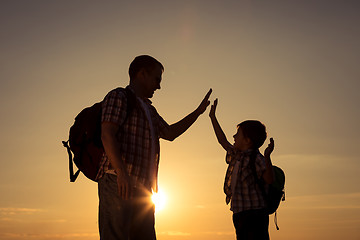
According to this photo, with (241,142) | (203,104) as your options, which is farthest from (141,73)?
(241,142)

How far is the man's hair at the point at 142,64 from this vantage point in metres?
5.08

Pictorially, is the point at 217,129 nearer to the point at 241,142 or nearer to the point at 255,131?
the point at 241,142

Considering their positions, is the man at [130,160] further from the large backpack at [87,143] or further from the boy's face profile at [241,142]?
the boy's face profile at [241,142]

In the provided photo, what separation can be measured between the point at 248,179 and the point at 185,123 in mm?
1444

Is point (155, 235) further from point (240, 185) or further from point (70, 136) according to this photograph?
point (240, 185)

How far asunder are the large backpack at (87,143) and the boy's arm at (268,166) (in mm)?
2626

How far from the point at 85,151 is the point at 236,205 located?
300cm

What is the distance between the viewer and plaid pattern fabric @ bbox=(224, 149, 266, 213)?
6.64 m

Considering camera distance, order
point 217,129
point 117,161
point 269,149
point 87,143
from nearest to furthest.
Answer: point 117,161 → point 87,143 → point 269,149 → point 217,129

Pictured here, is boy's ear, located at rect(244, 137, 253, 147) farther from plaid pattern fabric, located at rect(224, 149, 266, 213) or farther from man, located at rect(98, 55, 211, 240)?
man, located at rect(98, 55, 211, 240)

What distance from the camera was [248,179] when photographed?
22.3ft

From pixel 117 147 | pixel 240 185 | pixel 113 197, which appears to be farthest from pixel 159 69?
pixel 240 185

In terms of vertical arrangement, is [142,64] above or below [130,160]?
above

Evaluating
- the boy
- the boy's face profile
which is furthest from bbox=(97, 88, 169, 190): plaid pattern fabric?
the boy's face profile
